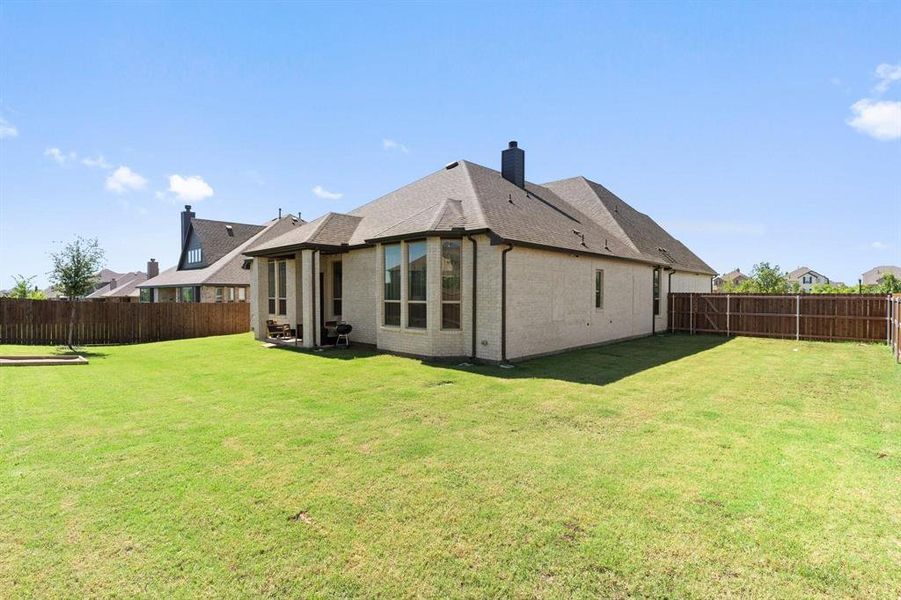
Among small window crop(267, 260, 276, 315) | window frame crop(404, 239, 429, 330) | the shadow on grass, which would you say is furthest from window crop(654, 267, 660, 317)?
small window crop(267, 260, 276, 315)

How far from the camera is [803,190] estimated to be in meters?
19.1

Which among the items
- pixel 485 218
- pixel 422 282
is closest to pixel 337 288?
pixel 422 282

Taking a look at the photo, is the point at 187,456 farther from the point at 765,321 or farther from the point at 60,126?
the point at 765,321

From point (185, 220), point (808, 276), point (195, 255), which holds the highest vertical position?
point (185, 220)

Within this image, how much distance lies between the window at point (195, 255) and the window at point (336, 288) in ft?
67.6

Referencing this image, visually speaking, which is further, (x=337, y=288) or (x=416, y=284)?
(x=337, y=288)

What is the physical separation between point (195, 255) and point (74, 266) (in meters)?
16.3

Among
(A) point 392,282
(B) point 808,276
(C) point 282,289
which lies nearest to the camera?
(A) point 392,282

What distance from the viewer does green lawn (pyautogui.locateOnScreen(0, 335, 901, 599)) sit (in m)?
2.93

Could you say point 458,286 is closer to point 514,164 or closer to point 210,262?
point 514,164

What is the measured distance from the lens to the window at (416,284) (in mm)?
12469

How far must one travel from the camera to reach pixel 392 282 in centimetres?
1320

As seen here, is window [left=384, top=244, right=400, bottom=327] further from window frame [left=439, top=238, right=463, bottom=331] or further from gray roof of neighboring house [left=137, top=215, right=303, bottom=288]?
gray roof of neighboring house [left=137, top=215, right=303, bottom=288]

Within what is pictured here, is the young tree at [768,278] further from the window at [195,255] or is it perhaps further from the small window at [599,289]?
the window at [195,255]
